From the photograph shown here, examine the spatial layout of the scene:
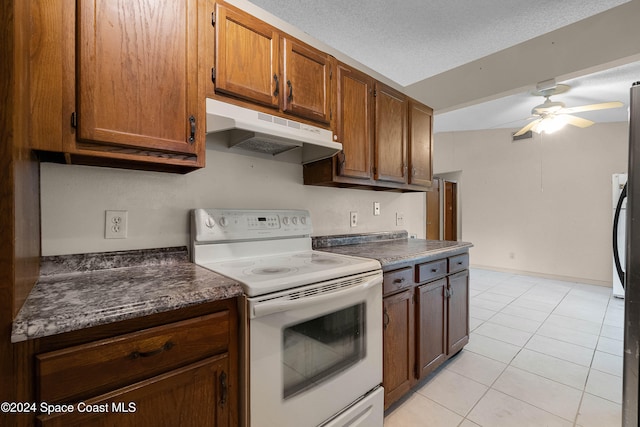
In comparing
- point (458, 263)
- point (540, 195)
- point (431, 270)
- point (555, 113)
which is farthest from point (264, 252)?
point (540, 195)

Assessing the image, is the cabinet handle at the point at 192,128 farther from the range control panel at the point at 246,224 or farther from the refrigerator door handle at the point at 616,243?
the refrigerator door handle at the point at 616,243

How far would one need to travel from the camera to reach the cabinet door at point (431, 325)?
5.76 feet

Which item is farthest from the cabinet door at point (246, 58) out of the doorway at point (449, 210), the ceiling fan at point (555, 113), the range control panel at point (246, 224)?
the doorway at point (449, 210)

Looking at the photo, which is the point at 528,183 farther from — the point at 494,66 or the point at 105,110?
the point at 105,110

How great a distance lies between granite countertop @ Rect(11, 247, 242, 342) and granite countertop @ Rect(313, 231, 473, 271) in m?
0.88

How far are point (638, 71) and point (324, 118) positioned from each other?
3063mm

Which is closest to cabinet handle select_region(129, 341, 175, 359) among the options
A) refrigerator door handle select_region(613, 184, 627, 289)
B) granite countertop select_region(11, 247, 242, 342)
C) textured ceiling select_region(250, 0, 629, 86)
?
granite countertop select_region(11, 247, 242, 342)

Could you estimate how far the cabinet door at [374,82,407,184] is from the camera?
2.04 metres

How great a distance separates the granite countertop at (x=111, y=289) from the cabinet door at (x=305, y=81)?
0.99m

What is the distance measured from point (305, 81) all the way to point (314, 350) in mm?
1413

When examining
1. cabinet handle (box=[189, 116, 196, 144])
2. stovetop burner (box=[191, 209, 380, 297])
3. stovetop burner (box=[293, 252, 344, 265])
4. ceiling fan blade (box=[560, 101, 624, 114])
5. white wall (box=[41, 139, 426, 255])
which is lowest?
stovetop burner (box=[293, 252, 344, 265])

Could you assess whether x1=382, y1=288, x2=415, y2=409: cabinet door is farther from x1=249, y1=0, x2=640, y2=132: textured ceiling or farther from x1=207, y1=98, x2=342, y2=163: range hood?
x1=249, y1=0, x2=640, y2=132: textured ceiling

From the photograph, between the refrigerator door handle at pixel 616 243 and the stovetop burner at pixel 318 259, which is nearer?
the stovetop burner at pixel 318 259

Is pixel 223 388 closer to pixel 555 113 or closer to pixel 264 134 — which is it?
pixel 264 134
